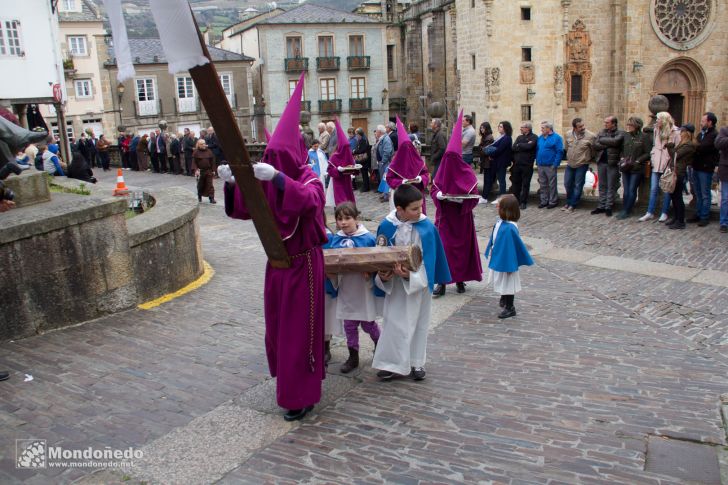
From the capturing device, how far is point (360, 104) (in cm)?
5034

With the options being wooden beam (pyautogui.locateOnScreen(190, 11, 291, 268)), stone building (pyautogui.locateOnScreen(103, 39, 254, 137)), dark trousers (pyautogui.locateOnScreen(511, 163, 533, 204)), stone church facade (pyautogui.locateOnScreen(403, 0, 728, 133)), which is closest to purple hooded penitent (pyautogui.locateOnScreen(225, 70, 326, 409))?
wooden beam (pyautogui.locateOnScreen(190, 11, 291, 268))

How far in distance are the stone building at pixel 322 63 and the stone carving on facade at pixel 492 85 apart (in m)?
20.2

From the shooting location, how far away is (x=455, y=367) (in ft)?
20.4

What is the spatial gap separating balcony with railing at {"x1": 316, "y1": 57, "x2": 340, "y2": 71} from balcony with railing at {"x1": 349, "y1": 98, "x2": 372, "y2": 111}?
275 centimetres

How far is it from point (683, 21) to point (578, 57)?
5653 millimetres

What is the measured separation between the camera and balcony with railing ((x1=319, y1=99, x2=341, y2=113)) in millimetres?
49178

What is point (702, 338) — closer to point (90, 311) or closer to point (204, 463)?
point (204, 463)

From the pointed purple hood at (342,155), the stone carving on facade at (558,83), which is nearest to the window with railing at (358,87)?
the stone carving on facade at (558,83)

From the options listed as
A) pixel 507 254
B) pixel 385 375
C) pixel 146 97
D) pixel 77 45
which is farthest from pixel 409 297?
pixel 146 97

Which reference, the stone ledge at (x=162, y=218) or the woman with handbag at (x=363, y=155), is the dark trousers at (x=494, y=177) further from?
the stone ledge at (x=162, y=218)

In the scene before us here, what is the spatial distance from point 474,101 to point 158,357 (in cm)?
2840

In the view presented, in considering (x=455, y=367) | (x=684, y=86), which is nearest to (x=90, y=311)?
(x=455, y=367)

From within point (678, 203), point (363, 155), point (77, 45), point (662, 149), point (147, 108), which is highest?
point (77, 45)

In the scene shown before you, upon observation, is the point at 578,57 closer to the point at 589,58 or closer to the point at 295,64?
the point at 589,58
